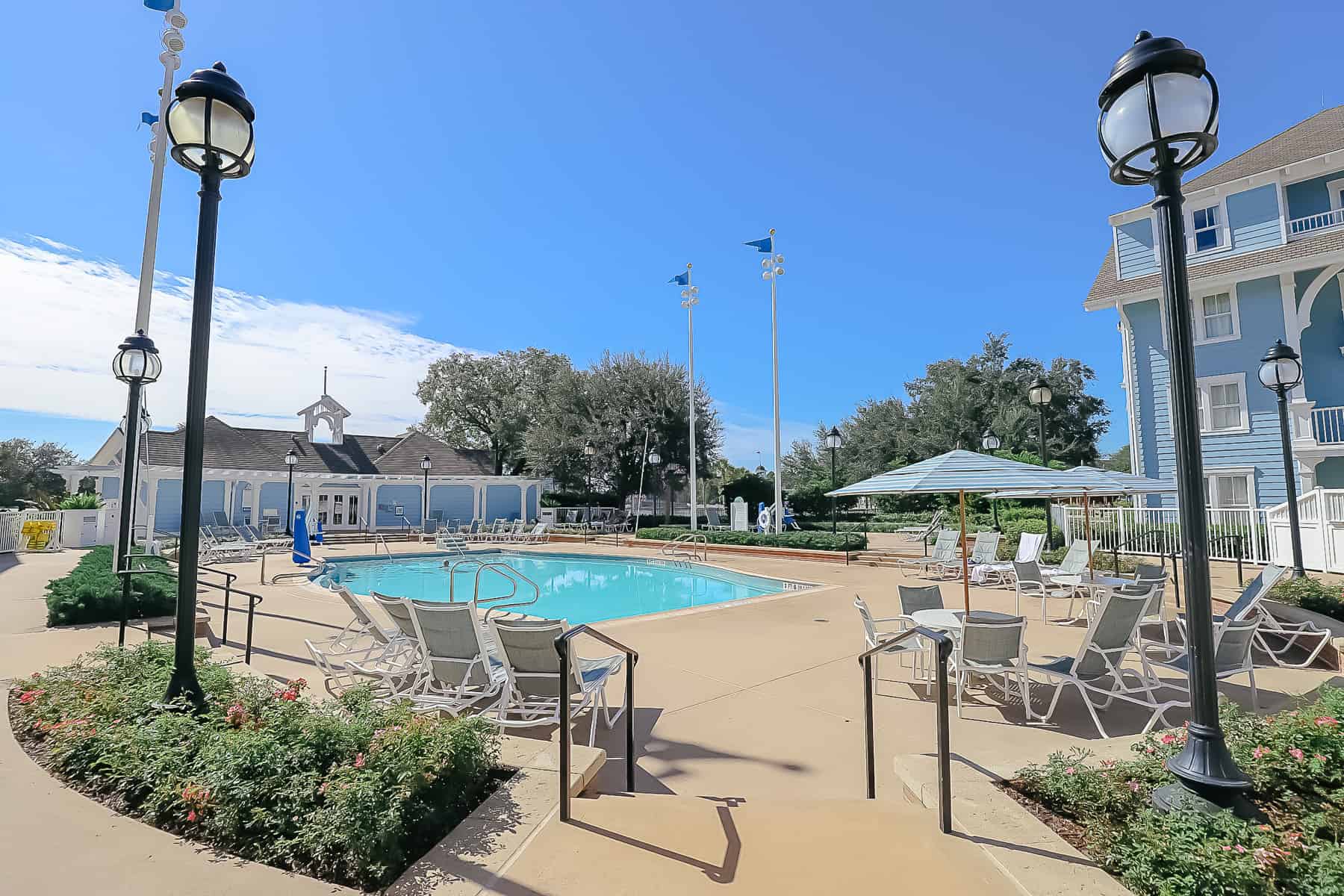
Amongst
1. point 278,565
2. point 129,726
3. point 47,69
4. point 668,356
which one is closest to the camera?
point 129,726

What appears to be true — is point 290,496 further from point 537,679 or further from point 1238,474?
point 1238,474

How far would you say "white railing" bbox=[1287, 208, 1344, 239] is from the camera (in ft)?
51.8

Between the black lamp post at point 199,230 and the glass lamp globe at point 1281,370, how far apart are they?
11534 millimetres

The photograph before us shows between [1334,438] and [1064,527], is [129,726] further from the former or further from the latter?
[1334,438]

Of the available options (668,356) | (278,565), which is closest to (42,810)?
(278,565)

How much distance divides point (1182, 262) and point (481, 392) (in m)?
45.9

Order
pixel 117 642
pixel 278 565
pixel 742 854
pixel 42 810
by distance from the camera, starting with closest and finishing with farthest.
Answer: pixel 742 854
pixel 42 810
pixel 117 642
pixel 278 565

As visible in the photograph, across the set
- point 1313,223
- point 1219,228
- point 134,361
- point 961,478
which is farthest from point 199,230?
point 1313,223

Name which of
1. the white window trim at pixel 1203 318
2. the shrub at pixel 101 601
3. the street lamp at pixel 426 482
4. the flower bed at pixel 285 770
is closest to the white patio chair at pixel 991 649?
the flower bed at pixel 285 770

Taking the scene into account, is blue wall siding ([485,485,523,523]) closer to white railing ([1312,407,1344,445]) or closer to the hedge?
the hedge

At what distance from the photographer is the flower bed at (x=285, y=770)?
2.58 m

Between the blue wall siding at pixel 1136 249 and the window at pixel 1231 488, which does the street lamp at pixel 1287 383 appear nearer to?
the window at pixel 1231 488

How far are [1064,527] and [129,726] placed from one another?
18661 millimetres

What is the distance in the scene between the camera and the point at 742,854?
268 centimetres
